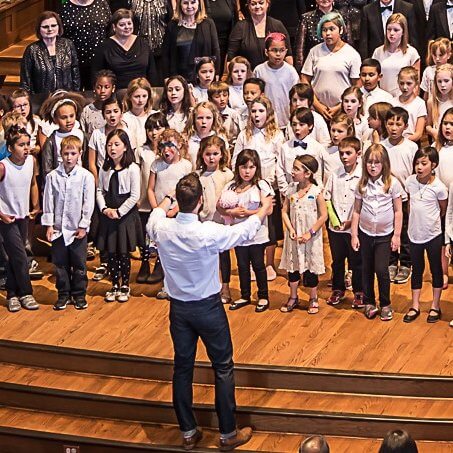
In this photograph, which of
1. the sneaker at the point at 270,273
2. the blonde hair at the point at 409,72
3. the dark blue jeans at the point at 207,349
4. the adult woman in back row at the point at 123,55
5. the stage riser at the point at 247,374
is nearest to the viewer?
the dark blue jeans at the point at 207,349

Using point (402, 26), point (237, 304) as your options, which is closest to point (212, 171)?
point (237, 304)

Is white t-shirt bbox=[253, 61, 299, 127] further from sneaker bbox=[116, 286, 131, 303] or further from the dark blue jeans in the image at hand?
the dark blue jeans

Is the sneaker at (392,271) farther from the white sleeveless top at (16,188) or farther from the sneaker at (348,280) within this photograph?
the white sleeveless top at (16,188)

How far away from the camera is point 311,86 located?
31.4 ft

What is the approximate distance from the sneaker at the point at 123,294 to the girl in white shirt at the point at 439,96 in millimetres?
2239

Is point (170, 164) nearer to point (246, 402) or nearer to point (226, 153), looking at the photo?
point (226, 153)

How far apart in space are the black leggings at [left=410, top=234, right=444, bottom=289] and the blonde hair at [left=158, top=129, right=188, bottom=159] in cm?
156

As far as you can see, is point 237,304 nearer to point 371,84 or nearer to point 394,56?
point 371,84

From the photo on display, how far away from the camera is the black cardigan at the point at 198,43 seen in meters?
9.98

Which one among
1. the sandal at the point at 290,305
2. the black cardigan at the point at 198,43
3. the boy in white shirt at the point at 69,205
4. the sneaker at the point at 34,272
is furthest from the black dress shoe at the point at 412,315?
the sneaker at the point at 34,272

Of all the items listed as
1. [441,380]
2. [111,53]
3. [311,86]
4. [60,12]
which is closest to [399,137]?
[311,86]

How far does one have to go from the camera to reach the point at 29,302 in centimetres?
917

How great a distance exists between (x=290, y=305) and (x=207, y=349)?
1.41 meters

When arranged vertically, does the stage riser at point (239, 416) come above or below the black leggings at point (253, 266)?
below
